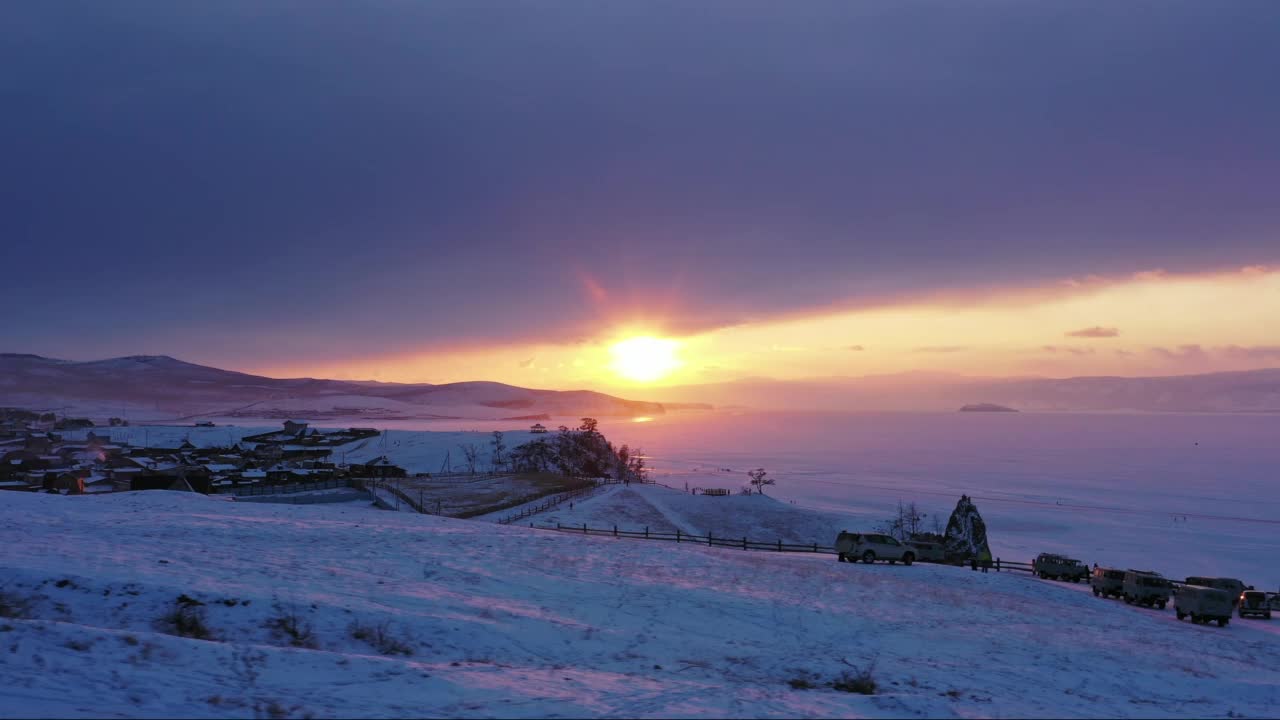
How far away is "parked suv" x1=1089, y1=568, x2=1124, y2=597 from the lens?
96.4 feet

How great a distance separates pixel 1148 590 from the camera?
27875mm

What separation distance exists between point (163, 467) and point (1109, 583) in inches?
3282

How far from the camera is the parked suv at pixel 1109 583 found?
29378 mm

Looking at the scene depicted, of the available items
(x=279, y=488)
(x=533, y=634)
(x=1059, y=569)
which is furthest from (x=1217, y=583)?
(x=279, y=488)

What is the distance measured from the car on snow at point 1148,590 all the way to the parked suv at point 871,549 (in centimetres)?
820

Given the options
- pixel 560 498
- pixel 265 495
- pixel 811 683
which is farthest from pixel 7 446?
pixel 811 683

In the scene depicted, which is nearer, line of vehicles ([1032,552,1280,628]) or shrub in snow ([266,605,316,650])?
shrub in snow ([266,605,316,650])

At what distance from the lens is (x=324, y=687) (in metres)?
10.9

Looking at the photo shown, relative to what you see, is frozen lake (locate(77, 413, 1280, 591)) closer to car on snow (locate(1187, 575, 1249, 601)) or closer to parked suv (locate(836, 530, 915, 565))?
car on snow (locate(1187, 575, 1249, 601))

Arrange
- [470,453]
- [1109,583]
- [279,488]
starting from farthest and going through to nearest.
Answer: [470,453] → [279,488] → [1109,583]

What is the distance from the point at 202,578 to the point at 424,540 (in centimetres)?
Answer: 1014

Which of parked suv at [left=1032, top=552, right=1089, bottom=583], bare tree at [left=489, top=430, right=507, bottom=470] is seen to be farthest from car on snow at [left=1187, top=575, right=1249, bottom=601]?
bare tree at [left=489, top=430, right=507, bottom=470]

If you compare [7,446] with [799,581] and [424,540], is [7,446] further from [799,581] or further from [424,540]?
[799,581]

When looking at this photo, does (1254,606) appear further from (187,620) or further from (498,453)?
(498,453)
